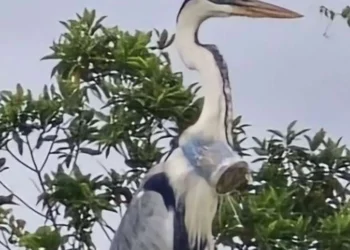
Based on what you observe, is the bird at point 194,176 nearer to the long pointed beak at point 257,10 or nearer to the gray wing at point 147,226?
the gray wing at point 147,226

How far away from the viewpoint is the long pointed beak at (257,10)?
387cm

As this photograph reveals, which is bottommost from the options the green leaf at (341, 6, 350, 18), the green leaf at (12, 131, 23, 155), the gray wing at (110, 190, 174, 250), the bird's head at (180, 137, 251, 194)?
the gray wing at (110, 190, 174, 250)

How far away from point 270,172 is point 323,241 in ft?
1.35

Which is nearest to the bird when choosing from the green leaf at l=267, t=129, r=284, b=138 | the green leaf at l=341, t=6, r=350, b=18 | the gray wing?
the gray wing

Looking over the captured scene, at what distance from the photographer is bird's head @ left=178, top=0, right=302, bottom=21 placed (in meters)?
3.80

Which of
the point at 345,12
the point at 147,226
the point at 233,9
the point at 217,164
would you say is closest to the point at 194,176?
the point at 217,164

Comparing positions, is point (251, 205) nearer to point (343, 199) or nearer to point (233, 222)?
point (233, 222)

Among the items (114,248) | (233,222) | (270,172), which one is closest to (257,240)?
(233,222)

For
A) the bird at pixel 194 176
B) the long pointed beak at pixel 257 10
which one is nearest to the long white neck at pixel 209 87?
the bird at pixel 194 176

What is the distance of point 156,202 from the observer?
3.71 meters

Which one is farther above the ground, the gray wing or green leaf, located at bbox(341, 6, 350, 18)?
green leaf, located at bbox(341, 6, 350, 18)

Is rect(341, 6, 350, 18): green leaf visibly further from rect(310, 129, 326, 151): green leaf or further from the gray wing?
the gray wing

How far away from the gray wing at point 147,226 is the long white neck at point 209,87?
0.86ft

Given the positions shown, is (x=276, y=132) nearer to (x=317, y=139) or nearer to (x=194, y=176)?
(x=317, y=139)
